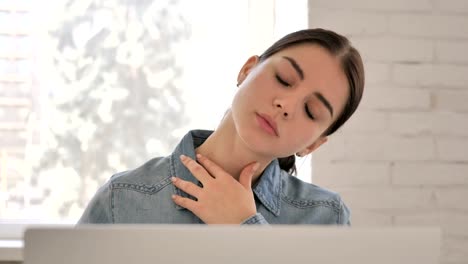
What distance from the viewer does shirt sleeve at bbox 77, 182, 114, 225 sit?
4.62 ft

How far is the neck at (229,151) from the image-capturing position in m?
1.42

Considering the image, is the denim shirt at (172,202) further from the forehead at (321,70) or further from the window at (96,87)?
the window at (96,87)

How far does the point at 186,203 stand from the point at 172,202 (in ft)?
0.17

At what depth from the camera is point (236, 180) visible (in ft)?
4.69

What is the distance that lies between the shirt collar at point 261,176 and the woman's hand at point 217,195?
0.04 m

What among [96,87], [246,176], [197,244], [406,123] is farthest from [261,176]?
[96,87]

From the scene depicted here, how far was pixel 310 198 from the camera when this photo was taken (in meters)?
1.56

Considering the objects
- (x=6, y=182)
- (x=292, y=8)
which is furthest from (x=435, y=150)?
(x=6, y=182)

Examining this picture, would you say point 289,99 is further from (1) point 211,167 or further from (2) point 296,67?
(1) point 211,167

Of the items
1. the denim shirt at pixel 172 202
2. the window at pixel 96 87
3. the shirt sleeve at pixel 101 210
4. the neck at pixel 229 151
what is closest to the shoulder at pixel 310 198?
the denim shirt at pixel 172 202

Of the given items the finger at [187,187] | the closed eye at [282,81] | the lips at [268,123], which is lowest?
the finger at [187,187]

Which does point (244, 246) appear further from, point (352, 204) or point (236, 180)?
point (352, 204)

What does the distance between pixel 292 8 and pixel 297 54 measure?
3.72ft

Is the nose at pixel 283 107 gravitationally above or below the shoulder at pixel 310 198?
above
